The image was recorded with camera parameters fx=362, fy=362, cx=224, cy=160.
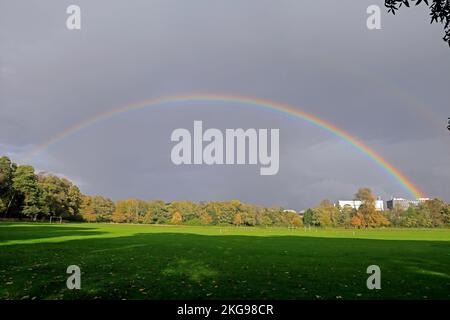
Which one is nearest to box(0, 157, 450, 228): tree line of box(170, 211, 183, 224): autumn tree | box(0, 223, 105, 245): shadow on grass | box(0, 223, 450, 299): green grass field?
box(170, 211, 183, 224): autumn tree

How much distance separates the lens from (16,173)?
10444cm

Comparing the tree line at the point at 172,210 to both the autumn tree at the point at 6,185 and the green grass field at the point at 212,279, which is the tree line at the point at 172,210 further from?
the green grass field at the point at 212,279

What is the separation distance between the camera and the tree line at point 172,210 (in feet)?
346

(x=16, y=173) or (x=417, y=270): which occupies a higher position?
(x=16, y=173)

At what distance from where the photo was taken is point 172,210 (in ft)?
555

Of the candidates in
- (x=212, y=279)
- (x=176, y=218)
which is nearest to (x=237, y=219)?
(x=176, y=218)

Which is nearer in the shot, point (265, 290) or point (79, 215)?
point (265, 290)

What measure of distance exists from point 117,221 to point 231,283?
530 ft

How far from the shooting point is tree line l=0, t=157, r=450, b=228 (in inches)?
4149
